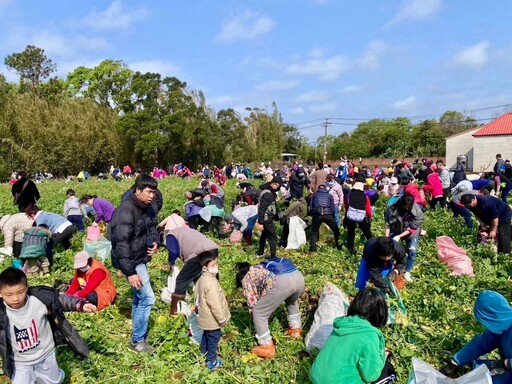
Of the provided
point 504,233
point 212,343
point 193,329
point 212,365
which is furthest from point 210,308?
point 504,233

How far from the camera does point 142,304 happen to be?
4215mm

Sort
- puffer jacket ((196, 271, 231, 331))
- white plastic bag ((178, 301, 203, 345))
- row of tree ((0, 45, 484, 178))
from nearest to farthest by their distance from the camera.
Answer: puffer jacket ((196, 271, 231, 331)), white plastic bag ((178, 301, 203, 345)), row of tree ((0, 45, 484, 178))

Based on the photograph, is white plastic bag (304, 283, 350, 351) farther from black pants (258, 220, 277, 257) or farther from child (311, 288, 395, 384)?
black pants (258, 220, 277, 257)

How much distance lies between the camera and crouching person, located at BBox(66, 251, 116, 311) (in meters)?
5.43

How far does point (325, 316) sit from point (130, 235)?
216cm

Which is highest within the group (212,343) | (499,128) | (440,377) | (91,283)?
(499,128)

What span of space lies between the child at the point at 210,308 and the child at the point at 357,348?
47.4 inches

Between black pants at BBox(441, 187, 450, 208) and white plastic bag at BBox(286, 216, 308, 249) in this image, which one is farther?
black pants at BBox(441, 187, 450, 208)

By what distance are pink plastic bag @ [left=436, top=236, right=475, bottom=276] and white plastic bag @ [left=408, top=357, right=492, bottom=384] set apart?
3.70m

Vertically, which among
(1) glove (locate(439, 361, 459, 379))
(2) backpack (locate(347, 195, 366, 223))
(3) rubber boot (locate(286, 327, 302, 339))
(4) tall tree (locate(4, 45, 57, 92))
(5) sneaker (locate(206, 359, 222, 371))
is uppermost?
(4) tall tree (locate(4, 45, 57, 92))

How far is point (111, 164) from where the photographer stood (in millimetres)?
36406

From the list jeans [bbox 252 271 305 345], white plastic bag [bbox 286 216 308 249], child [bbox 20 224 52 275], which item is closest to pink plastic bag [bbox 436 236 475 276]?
white plastic bag [bbox 286 216 308 249]

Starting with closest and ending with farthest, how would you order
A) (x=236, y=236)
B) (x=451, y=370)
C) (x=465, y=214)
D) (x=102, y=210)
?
(x=451, y=370) < (x=102, y=210) < (x=465, y=214) < (x=236, y=236)

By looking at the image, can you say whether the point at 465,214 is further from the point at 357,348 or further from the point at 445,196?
the point at 357,348
